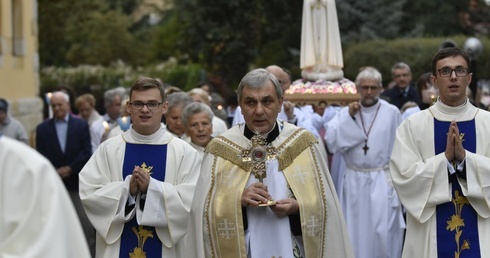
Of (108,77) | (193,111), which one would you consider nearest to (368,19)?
(108,77)

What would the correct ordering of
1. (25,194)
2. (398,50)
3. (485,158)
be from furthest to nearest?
(398,50) → (485,158) → (25,194)

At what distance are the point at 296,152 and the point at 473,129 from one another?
161cm

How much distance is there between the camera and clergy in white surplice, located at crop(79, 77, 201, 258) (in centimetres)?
710

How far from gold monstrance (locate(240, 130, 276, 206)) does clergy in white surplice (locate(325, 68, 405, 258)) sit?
449 centimetres

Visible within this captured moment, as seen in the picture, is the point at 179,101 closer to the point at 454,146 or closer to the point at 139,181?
the point at 139,181

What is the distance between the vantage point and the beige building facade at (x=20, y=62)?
22.9 meters

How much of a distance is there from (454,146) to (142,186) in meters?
2.08

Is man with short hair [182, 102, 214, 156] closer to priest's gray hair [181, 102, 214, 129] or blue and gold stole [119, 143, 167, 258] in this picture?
priest's gray hair [181, 102, 214, 129]

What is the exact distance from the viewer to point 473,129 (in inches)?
293

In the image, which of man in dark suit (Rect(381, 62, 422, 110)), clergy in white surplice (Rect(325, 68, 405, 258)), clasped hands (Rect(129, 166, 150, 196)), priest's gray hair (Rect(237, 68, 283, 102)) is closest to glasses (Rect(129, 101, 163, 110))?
clasped hands (Rect(129, 166, 150, 196))

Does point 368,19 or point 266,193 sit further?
point 368,19

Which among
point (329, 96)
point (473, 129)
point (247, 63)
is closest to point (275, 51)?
point (247, 63)

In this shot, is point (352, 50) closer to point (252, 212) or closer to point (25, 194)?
point (252, 212)

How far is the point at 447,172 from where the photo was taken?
7266 millimetres
